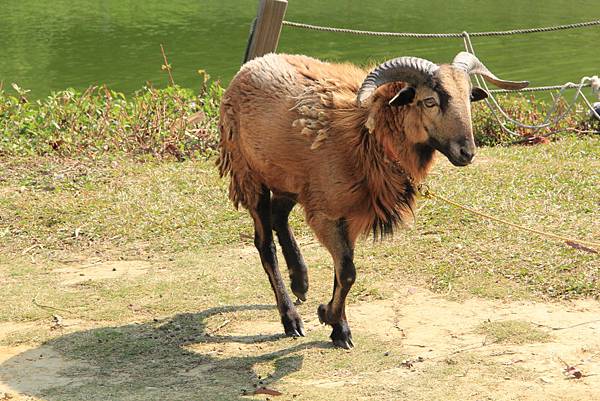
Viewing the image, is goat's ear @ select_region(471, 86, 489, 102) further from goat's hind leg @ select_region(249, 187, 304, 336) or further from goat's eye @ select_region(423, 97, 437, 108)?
goat's hind leg @ select_region(249, 187, 304, 336)

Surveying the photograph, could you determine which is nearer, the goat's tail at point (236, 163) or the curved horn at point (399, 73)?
the curved horn at point (399, 73)

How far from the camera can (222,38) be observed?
2186 centimetres

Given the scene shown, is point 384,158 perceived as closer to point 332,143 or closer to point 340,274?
point 332,143

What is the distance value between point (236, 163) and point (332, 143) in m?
1.04

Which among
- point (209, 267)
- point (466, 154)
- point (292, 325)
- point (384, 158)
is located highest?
point (466, 154)

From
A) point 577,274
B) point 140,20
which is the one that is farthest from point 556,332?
point 140,20

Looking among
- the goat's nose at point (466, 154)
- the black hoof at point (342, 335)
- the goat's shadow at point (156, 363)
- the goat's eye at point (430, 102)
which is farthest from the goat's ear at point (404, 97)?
the goat's shadow at point (156, 363)

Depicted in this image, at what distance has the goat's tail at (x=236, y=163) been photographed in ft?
22.7

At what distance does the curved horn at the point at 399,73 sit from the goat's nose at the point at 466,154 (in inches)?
20.2

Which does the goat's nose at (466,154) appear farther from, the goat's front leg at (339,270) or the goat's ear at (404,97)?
the goat's front leg at (339,270)

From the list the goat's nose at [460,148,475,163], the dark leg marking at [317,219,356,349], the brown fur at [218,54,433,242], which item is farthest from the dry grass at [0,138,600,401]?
the goat's nose at [460,148,475,163]

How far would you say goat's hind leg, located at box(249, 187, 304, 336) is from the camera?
654cm

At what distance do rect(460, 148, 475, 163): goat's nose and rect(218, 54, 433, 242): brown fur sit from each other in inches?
12.8

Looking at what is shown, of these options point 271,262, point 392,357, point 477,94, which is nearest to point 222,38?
point 271,262
